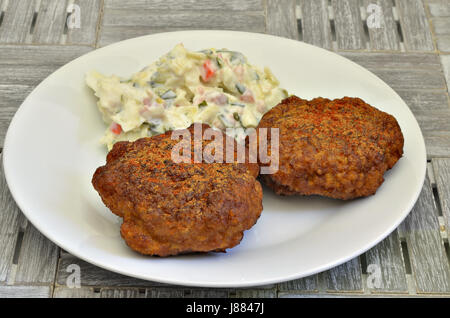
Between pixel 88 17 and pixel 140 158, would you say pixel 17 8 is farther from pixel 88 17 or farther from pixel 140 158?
pixel 140 158

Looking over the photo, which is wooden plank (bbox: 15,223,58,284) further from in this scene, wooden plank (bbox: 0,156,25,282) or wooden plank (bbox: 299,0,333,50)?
wooden plank (bbox: 299,0,333,50)

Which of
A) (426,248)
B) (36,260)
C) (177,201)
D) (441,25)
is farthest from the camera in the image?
(441,25)

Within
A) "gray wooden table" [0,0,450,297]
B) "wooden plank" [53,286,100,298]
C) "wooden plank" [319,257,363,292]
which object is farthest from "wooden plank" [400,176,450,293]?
"wooden plank" [53,286,100,298]

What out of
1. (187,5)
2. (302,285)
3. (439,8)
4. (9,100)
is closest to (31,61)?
(9,100)

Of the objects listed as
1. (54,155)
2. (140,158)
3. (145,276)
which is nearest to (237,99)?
(140,158)

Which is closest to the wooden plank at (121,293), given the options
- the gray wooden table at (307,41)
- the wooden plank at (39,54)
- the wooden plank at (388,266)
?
the gray wooden table at (307,41)

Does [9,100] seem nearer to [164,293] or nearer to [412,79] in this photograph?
[164,293]
